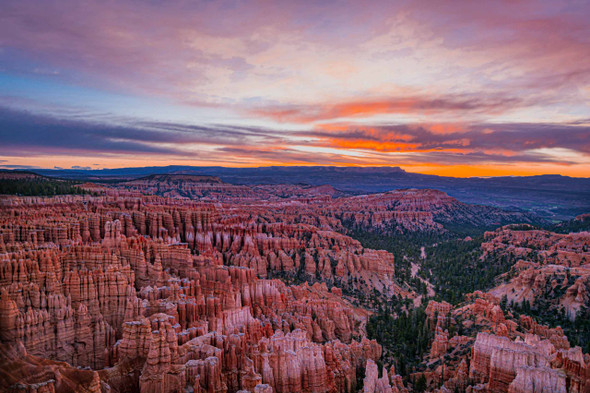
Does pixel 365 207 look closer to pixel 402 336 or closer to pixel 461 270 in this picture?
pixel 461 270

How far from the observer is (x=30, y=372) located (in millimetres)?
14508

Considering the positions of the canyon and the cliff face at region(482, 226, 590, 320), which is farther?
the cliff face at region(482, 226, 590, 320)

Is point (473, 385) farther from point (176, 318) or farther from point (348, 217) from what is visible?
point (348, 217)

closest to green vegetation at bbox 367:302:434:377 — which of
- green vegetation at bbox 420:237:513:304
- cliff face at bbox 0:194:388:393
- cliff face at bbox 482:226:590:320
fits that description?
cliff face at bbox 0:194:388:393

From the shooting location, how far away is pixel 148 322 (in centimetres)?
2222

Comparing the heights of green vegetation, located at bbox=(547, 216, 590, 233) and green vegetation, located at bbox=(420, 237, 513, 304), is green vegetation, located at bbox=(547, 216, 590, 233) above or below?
above

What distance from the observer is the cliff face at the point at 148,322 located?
20.3m

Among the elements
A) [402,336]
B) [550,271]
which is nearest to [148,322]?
[402,336]

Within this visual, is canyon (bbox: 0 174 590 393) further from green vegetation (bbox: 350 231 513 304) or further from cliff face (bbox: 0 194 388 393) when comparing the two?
green vegetation (bbox: 350 231 513 304)

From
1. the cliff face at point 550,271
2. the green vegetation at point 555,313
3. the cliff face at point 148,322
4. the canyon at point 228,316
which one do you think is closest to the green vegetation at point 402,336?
the canyon at point 228,316

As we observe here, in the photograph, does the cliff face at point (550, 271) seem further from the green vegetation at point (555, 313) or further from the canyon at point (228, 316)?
the canyon at point (228, 316)

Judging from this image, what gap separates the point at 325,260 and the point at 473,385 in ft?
Result: 136

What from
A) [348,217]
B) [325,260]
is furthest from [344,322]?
[348,217]

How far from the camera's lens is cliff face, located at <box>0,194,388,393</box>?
20344 mm
